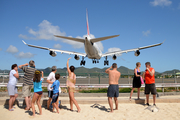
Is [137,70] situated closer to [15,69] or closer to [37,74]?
[37,74]

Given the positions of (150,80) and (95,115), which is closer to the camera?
(95,115)

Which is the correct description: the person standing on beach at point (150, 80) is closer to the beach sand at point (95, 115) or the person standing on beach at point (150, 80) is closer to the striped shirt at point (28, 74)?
the beach sand at point (95, 115)

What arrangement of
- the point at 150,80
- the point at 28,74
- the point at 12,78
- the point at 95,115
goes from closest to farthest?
the point at 95,115, the point at 28,74, the point at 12,78, the point at 150,80

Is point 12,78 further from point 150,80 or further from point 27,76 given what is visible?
point 150,80

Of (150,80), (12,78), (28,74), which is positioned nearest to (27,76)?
(28,74)

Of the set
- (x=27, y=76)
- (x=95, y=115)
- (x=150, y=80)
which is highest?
(x=27, y=76)

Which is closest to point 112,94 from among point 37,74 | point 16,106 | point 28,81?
point 37,74

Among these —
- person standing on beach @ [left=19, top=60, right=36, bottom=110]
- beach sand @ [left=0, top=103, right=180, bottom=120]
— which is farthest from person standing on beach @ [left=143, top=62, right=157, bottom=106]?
person standing on beach @ [left=19, top=60, right=36, bottom=110]

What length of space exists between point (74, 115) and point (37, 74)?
1.96 meters

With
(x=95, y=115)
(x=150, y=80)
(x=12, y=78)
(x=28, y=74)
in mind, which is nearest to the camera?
(x=95, y=115)

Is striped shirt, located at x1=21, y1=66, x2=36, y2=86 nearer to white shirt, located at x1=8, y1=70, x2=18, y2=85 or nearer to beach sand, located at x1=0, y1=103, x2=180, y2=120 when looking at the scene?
white shirt, located at x1=8, y1=70, x2=18, y2=85

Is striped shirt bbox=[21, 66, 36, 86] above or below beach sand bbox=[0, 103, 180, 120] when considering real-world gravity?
above

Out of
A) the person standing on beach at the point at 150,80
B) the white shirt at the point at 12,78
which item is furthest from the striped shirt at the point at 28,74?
Result: the person standing on beach at the point at 150,80

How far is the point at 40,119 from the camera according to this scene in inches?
198
